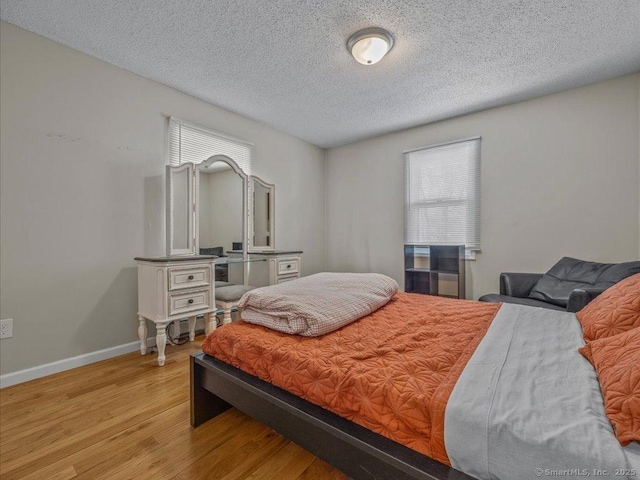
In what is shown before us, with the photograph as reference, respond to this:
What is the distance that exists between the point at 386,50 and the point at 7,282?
10.2 feet

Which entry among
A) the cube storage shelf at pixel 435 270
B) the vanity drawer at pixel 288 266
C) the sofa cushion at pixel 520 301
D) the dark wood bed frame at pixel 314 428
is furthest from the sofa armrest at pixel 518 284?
the dark wood bed frame at pixel 314 428

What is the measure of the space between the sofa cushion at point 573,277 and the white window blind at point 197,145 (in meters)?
3.25

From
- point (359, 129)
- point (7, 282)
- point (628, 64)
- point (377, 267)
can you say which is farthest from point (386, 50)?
point (7, 282)

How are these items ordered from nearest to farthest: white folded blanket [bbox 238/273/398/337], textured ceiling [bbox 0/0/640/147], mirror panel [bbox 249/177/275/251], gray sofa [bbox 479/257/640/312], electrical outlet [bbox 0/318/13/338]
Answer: white folded blanket [bbox 238/273/398/337], textured ceiling [bbox 0/0/640/147], electrical outlet [bbox 0/318/13/338], gray sofa [bbox 479/257/640/312], mirror panel [bbox 249/177/275/251]

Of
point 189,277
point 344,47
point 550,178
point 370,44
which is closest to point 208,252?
point 189,277

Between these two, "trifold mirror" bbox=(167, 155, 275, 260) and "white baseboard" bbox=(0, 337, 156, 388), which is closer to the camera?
"white baseboard" bbox=(0, 337, 156, 388)

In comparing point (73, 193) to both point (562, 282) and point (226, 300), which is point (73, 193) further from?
point (562, 282)

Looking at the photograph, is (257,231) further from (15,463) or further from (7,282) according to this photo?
(15,463)

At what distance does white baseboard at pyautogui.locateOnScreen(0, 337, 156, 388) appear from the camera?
2.01 metres

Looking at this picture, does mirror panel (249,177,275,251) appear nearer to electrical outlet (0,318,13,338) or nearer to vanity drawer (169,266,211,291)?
vanity drawer (169,266,211,291)

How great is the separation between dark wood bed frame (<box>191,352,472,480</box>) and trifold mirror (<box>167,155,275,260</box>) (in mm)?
1580

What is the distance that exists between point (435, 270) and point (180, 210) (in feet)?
9.25

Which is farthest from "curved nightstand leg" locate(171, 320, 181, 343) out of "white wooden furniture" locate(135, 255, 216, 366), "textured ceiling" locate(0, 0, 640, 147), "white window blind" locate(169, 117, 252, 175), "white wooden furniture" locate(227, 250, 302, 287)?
"textured ceiling" locate(0, 0, 640, 147)

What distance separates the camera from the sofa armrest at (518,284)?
8.86 feet
